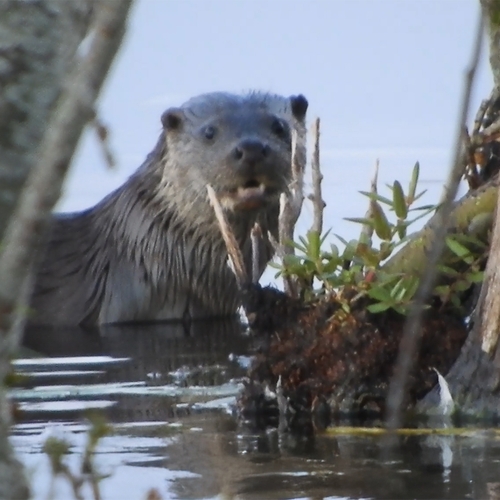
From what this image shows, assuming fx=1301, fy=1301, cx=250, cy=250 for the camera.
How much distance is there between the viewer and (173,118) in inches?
263

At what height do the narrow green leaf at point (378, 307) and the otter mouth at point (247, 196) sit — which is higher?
the otter mouth at point (247, 196)

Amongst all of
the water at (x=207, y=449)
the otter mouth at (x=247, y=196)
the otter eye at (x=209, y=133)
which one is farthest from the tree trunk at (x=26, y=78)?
the otter eye at (x=209, y=133)

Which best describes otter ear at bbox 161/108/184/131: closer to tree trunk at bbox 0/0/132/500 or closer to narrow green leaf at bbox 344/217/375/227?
narrow green leaf at bbox 344/217/375/227

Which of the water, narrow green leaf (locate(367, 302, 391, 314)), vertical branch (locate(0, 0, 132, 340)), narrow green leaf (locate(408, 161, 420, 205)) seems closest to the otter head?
the water

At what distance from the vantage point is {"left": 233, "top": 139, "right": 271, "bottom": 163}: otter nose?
5.86 m

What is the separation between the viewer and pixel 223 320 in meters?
6.36

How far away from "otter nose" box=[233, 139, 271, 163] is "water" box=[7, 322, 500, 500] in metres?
1.76

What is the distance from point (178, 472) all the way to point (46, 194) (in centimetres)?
170

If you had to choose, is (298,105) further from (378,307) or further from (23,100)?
(23,100)

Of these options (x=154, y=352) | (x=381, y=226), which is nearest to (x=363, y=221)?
(x=381, y=226)

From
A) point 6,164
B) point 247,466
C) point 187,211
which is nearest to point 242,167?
point 187,211

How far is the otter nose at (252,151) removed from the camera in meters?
5.86

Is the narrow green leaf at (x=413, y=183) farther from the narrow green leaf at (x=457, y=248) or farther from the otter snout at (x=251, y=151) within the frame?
the otter snout at (x=251, y=151)

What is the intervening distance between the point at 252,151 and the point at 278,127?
16.4 inches
